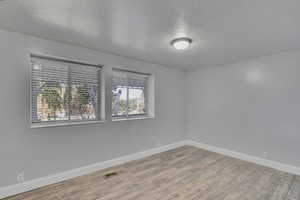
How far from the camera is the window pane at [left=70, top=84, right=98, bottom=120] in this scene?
2588 mm

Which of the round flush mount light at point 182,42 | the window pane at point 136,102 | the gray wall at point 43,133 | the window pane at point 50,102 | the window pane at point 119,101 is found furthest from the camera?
the window pane at point 136,102

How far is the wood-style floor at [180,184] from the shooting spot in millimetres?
2022

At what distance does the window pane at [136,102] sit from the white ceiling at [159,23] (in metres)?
1.09

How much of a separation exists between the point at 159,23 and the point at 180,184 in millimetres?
2351

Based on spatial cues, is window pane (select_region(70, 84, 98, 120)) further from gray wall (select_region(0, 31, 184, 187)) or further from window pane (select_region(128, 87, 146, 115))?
window pane (select_region(128, 87, 146, 115))

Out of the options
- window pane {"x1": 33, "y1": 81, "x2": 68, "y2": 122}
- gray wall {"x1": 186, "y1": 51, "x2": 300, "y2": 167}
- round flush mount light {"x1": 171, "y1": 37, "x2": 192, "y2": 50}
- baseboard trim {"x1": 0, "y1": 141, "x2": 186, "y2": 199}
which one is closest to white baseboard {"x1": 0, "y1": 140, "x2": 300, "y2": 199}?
baseboard trim {"x1": 0, "y1": 141, "x2": 186, "y2": 199}

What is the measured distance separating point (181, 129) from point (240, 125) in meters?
1.52

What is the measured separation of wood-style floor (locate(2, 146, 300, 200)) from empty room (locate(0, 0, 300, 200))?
19 mm

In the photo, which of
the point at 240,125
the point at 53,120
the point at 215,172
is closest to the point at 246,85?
the point at 240,125

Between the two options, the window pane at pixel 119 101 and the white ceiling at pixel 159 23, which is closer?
the white ceiling at pixel 159 23

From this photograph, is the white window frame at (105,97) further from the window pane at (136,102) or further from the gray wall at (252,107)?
the gray wall at (252,107)

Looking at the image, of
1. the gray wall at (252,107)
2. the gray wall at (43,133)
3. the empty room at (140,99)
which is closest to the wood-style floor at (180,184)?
→ the empty room at (140,99)

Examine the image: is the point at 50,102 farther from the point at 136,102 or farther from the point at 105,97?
the point at 136,102

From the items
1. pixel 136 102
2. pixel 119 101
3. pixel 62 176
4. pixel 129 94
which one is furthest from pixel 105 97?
pixel 62 176
